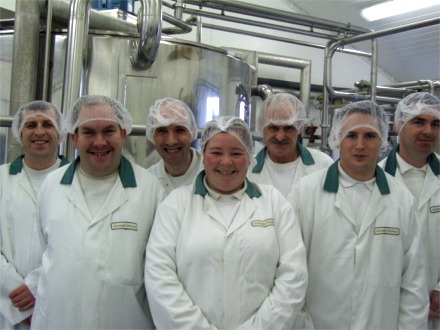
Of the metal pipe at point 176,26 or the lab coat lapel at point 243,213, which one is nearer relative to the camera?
the lab coat lapel at point 243,213

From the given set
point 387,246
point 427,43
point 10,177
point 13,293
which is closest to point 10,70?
point 10,177

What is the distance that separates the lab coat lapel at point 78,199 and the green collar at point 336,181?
30.4 inches

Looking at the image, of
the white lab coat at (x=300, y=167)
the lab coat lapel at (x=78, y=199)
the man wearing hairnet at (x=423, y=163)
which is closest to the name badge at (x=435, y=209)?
the man wearing hairnet at (x=423, y=163)

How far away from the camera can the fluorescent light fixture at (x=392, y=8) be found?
397 centimetres

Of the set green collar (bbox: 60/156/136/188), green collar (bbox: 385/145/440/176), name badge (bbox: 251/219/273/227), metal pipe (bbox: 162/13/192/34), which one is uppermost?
metal pipe (bbox: 162/13/192/34)

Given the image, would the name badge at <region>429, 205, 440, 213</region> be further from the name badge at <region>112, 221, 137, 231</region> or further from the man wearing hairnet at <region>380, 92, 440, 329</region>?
the name badge at <region>112, 221, 137, 231</region>

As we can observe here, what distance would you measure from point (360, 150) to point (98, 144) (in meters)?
0.83

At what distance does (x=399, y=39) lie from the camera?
488 cm

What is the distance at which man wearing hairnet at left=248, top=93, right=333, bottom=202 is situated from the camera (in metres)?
1.71

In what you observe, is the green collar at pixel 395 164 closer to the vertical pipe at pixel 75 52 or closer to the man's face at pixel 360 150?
the man's face at pixel 360 150

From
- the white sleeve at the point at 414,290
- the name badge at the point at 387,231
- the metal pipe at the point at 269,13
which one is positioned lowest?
the white sleeve at the point at 414,290

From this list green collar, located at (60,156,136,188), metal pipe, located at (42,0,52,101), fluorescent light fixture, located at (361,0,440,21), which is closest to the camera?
green collar, located at (60,156,136,188)

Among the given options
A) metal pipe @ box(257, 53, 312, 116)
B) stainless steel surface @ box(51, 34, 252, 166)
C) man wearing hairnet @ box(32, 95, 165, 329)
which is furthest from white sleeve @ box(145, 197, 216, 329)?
metal pipe @ box(257, 53, 312, 116)

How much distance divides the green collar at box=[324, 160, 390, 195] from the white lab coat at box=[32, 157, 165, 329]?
60cm
